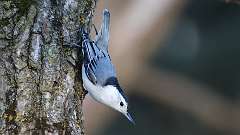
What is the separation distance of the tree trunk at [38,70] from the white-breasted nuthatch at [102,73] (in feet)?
0.49

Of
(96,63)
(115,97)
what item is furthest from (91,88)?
(115,97)

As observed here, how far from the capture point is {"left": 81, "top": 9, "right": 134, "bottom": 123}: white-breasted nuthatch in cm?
432

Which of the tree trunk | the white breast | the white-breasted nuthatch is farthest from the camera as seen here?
the white-breasted nuthatch

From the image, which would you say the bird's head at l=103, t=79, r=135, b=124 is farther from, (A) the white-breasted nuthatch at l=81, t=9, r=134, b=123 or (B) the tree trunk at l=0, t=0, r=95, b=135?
(B) the tree trunk at l=0, t=0, r=95, b=135

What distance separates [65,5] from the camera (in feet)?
13.7

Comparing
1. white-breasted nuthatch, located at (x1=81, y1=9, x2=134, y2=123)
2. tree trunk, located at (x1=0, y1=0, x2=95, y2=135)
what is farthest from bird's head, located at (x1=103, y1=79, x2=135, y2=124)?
tree trunk, located at (x1=0, y1=0, x2=95, y2=135)

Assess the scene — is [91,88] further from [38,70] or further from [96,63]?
[38,70]

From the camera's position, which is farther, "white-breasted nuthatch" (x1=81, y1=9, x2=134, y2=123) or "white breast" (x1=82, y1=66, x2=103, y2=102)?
"white-breasted nuthatch" (x1=81, y1=9, x2=134, y2=123)

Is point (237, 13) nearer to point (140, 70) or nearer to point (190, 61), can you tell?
point (190, 61)

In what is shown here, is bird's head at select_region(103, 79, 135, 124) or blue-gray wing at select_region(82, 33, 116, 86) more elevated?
blue-gray wing at select_region(82, 33, 116, 86)

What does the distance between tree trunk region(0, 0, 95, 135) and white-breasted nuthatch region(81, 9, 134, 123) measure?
5.9 inches

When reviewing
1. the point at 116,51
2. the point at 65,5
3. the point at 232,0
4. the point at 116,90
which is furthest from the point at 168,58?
the point at 65,5

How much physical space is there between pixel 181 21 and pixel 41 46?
3.06 m

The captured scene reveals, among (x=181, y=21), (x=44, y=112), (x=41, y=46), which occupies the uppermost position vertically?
(x=181, y=21)
